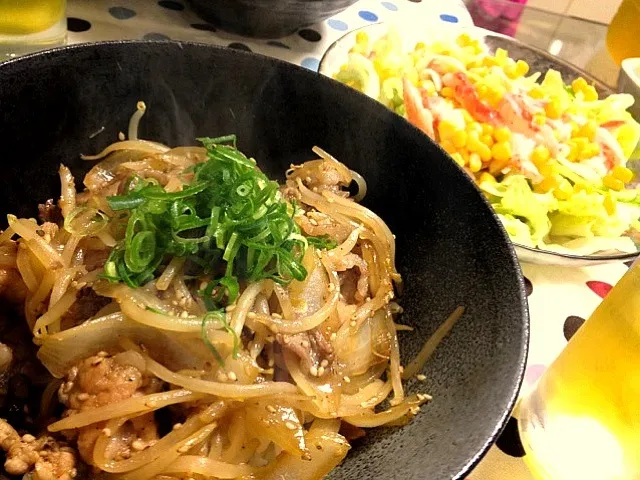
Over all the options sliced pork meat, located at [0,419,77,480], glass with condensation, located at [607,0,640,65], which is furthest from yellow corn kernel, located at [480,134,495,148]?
sliced pork meat, located at [0,419,77,480]

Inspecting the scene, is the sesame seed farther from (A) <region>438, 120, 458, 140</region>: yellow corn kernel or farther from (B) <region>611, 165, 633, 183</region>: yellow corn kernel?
(B) <region>611, 165, 633, 183</region>: yellow corn kernel

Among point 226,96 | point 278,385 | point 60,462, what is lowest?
point 60,462

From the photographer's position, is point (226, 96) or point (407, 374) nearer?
point (407, 374)

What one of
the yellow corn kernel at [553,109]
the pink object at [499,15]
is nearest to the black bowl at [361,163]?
the yellow corn kernel at [553,109]

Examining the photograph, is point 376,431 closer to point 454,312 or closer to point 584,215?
point 454,312

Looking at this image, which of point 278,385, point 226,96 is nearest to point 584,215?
point 226,96

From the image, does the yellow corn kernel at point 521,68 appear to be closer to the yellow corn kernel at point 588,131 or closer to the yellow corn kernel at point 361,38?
the yellow corn kernel at point 588,131

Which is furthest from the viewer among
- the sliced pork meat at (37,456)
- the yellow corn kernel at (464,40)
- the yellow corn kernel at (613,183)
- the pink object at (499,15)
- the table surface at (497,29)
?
the pink object at (499,15)
